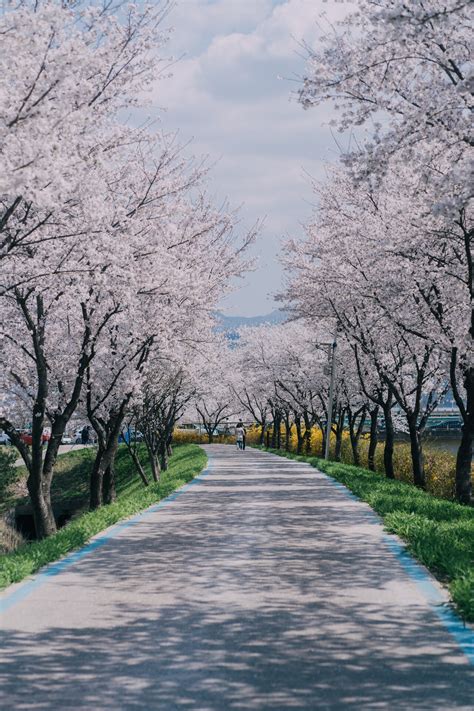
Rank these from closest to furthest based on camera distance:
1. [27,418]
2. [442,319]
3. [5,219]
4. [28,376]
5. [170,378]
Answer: [5,219], [442,319], [28,376], [27,418], [170,378]

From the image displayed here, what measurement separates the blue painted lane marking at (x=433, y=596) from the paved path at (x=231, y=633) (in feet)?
0.33

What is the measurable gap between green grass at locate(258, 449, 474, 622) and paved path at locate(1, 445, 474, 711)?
38cm

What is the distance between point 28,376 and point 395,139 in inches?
571

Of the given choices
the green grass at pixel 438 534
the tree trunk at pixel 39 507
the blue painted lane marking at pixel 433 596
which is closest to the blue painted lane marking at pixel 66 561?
the tree trunk at pixel 39 507

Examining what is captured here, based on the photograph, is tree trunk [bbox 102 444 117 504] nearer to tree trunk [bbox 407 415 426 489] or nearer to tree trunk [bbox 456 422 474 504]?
tree trunk [bbox 407 415 426 489]

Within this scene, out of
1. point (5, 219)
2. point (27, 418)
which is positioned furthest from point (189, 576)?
point (27, 418)

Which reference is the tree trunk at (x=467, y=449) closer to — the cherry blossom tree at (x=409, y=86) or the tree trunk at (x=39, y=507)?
the cherry blossom tree at (x=409, y=86)

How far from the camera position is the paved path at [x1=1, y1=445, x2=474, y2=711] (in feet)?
17.0

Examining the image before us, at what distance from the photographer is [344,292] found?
26844 mm

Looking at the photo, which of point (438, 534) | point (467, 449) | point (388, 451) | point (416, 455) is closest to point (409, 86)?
point (438, 534)

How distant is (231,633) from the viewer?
21.8 ft

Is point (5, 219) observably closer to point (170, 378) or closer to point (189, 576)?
point (189, 576)

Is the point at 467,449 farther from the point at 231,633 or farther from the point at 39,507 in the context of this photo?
the point at 231,633

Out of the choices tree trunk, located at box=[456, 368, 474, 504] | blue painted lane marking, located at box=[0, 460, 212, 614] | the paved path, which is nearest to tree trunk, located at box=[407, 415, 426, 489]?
tree trunk, located at box=[456, 368, 474, 504]
